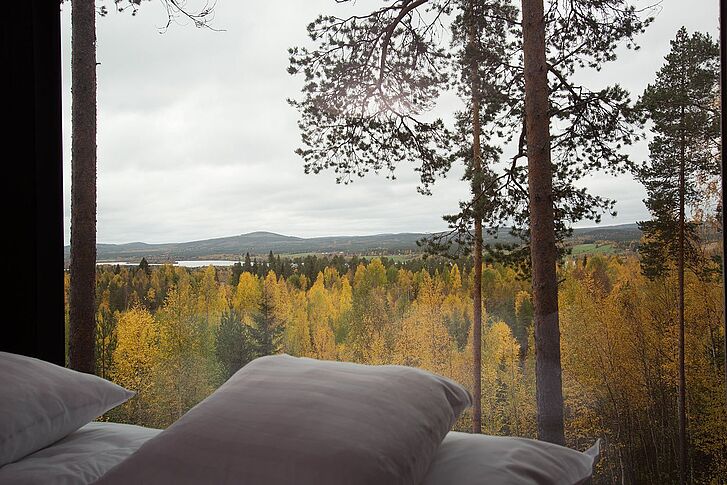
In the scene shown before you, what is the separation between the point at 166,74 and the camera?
2.76 metres

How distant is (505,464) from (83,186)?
225cm

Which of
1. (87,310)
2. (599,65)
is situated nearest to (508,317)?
(599,65)

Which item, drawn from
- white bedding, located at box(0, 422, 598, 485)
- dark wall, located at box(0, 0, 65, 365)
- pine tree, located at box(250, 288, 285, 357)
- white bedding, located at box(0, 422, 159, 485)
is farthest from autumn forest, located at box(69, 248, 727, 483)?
white bedding, located at box(0, 422, 159, 485)

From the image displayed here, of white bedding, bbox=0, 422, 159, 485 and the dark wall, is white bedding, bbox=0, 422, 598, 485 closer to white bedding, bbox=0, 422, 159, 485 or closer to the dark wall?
white bedding, bbox=0, 422, 159, 485

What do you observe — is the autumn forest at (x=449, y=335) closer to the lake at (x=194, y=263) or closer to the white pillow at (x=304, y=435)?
the lake at (x=194, y=263)

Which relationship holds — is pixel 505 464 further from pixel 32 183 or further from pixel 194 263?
pixel 32 183

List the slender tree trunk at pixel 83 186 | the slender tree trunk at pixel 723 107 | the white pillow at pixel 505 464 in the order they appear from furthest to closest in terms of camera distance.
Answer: the slender tree trunk at pixel 83 186 → the slender tree trunk at pixel 723 107 → the white pillow at pixel 505 464

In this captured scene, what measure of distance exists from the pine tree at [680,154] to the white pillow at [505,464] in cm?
86

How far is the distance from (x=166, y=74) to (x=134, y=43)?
0.20m

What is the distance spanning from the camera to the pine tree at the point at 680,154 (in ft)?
6.35

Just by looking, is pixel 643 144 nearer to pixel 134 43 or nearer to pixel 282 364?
pixel 282 364

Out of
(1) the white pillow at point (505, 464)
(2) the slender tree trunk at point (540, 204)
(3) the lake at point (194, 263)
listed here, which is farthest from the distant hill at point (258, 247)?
(1) the white pillow at point (505, 464)

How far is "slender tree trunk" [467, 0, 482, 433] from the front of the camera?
2229 mm

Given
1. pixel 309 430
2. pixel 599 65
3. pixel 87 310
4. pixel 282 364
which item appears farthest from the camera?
pixel 87 310
